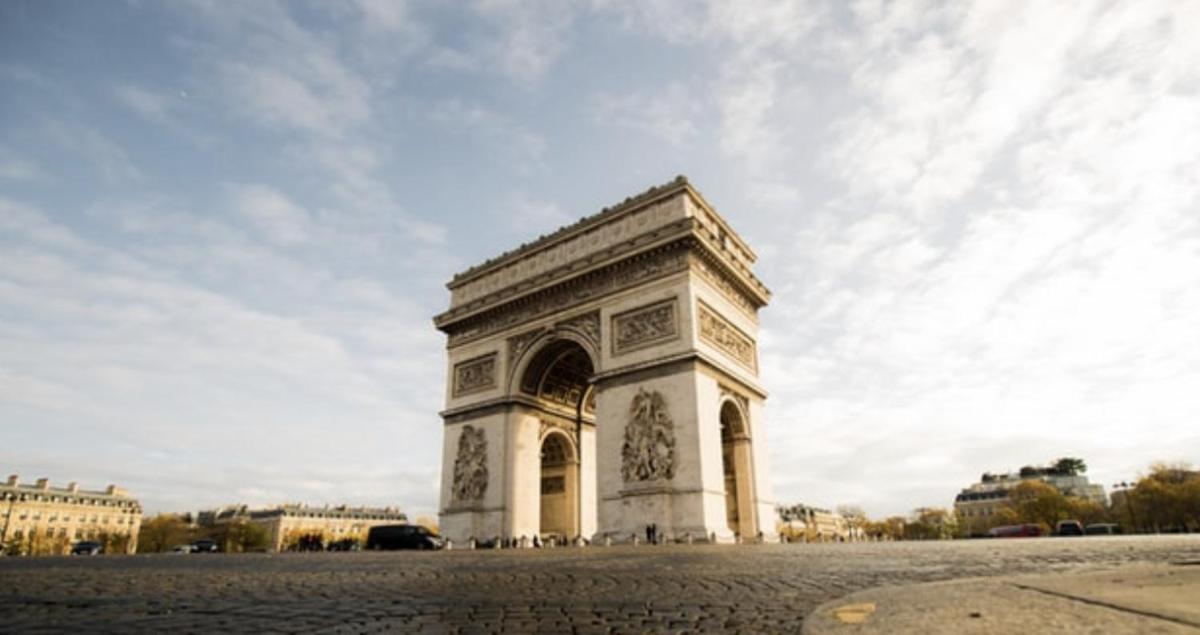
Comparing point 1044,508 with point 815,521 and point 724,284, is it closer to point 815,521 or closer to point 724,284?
point 815,521

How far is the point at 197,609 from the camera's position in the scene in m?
3.78

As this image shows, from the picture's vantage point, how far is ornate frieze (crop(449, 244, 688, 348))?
20938 mm

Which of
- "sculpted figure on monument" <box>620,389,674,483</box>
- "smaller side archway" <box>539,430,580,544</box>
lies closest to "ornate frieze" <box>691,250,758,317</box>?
"sculpted figure on monument" <box>620,389,674,483</box>

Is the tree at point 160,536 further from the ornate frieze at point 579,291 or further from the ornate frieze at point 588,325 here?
the ornate frieze at point 588,325

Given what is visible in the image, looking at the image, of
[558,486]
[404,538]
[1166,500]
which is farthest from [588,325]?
[1166,500]

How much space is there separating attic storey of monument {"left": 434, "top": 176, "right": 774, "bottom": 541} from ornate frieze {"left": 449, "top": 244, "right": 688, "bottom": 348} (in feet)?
0.17

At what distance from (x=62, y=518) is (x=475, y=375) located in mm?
74444

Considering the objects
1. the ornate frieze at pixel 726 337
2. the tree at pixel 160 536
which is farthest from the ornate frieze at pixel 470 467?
the tree at pixel 160 536

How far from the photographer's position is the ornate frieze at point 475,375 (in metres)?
25.1

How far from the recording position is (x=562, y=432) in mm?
26141

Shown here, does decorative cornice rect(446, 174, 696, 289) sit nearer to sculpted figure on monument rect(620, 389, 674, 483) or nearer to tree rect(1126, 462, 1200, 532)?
sculpted figure on monument rect(620, 389, 674, 483)

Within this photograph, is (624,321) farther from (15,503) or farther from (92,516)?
(92,516)

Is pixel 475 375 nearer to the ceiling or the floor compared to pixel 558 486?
nearer to the ceiling

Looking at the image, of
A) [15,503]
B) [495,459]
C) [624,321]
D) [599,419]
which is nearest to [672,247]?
[624,321]
